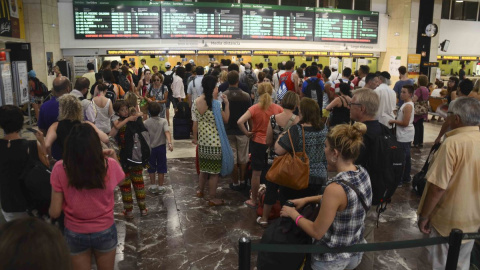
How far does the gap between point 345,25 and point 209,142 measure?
34.6 ft

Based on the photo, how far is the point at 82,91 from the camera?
17.7 ft

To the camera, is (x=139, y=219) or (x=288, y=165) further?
(x=139, y=219)

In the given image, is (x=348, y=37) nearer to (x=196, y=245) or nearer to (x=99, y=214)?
(x=196, y=245)

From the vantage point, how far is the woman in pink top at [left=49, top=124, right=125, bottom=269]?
100 inches

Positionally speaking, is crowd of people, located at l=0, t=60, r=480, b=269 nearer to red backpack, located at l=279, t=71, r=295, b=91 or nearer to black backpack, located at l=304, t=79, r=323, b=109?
black backpack, located at l=304, t=79, r=323, b=109

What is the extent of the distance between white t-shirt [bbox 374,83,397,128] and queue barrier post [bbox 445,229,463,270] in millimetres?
4125

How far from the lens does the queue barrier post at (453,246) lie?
8.33 ft

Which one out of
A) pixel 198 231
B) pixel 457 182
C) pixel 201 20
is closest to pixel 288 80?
pixel 201 20

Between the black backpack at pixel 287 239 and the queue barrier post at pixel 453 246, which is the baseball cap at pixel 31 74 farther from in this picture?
the queue barrier post at pixel 453 246

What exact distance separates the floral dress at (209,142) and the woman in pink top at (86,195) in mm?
2493

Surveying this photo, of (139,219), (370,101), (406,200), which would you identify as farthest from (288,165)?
(406,200)

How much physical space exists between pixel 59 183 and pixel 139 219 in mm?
2600

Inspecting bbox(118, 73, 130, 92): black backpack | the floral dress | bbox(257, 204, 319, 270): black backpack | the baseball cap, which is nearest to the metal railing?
bbox(257, 204, 319, 270): black backpack

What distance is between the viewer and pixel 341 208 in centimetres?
238
